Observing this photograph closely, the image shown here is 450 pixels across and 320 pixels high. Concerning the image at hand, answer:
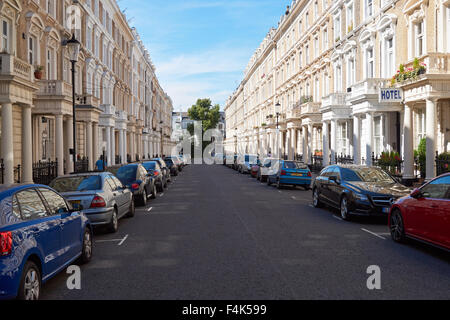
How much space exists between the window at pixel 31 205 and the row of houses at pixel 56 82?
10789mm

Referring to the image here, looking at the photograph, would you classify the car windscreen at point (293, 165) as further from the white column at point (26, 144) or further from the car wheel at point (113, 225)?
the car wheel at point (113, 225)

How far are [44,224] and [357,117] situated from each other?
21.9m

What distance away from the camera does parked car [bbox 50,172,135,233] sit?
9891 millimetres

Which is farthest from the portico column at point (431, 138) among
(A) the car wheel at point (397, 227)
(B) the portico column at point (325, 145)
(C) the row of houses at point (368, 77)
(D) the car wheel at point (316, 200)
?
(B) the portico column at point (325, 145)

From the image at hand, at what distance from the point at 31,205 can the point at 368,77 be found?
77.9 feet

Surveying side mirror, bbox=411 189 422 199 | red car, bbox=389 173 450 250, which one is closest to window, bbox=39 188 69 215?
red car, bbox=389 173 450 250

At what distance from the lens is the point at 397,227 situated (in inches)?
356

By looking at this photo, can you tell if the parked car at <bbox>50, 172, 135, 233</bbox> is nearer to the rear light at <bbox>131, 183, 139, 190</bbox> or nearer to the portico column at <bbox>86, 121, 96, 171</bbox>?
the rear light at <bbox>131, 183, 139, 190</bbox>

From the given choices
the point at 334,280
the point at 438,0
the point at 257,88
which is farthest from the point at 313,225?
the point at 257,88

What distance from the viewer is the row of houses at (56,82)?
16.3 meters

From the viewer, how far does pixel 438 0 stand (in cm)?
1850

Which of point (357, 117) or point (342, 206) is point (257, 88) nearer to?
point (357, 117)

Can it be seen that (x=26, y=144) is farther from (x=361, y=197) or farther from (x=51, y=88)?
(x=361, y=197)

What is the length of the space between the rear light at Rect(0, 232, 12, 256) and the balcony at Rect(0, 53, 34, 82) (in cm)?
1216
